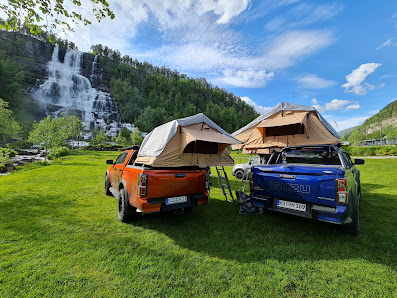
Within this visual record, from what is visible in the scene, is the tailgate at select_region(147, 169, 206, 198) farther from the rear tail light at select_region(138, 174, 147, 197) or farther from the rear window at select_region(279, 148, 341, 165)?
the rear window at select_region(279, 148, 341, 165)

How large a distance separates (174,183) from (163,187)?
248mm

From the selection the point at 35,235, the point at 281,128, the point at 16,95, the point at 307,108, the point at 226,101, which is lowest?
the point at 35,235

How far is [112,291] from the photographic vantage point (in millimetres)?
2203

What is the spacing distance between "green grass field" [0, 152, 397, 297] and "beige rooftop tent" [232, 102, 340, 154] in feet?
9.63

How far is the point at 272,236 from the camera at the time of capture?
367cm

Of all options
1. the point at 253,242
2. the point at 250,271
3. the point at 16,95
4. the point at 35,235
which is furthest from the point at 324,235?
the point at 16,95

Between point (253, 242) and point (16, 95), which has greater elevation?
point (16, 95)

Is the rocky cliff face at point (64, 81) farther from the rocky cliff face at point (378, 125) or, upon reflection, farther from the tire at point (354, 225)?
the rocky cliff face at point (378, 125)

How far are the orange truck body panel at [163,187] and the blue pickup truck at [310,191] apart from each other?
1.22 meters

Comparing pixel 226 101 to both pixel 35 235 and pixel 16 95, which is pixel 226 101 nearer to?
pixel 16 95

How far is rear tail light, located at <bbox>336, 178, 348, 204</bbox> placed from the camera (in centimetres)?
301

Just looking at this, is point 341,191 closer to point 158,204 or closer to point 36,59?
point 158,204

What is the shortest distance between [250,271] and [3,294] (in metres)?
2.96

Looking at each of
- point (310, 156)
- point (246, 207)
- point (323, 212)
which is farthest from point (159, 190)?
point (310, 156)
